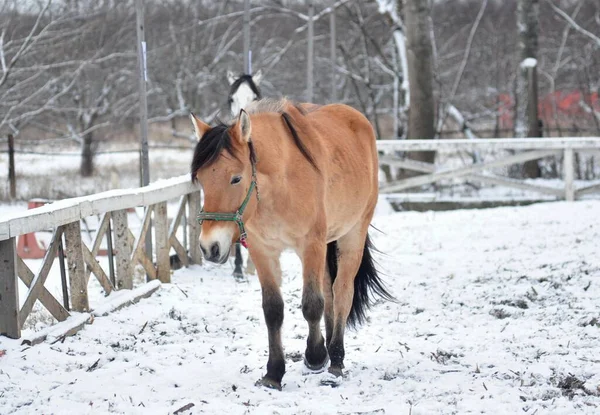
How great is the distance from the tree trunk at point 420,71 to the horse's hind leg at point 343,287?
1134 cm

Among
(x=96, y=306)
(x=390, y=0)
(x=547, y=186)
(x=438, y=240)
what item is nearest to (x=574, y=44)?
(x=390, y=0)

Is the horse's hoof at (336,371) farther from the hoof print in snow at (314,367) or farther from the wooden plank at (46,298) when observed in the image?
the wooden plank at (46,298)

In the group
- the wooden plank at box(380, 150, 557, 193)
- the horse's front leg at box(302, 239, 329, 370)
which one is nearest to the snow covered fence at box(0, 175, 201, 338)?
the horse's front leg at box(302, 239, 329, 370)

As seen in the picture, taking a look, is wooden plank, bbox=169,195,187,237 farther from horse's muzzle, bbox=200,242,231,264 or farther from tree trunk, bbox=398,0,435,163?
tree trunk, bbox=398,0,435,163

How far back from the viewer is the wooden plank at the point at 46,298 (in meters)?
5.62

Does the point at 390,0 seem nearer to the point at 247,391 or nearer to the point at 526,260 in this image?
the point at 526,260

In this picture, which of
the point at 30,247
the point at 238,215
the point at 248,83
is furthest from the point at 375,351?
the point at 30,247

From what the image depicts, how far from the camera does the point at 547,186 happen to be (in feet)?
49.6

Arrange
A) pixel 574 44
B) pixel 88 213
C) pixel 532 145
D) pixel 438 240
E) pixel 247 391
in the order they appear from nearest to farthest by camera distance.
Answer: pixel 247 391
pixel 88 213
pixel 438 240
pixel 532 145
pixel 574 44

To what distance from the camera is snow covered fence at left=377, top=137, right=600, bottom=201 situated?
13909mm

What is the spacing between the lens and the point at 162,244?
8234 millimetres

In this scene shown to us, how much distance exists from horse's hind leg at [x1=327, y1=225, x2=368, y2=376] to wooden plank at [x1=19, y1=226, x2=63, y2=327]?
83.0 inches

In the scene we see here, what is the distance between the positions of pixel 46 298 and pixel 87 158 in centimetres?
1812

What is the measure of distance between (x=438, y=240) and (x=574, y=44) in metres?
22.3
